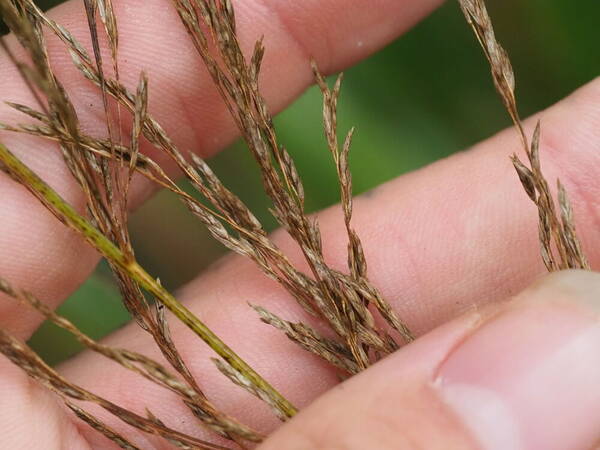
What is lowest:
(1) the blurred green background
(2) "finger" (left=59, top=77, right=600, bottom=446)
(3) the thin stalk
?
(2) "finger" (left=59, top=77, right=600, bottom=446)

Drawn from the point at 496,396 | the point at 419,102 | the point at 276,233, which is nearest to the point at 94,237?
the point at 496,396

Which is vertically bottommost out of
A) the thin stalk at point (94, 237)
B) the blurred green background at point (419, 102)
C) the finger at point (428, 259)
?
the finger at point (428, 259)

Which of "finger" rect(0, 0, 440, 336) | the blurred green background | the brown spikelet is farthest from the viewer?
the blurred green background

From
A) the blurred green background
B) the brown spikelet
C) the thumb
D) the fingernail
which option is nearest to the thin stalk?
the thumb

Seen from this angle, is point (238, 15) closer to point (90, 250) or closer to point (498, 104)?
point (90, 250)

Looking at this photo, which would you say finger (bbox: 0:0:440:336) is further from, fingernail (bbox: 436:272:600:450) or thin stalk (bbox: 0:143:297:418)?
fingernail (bbox: 436:272:600:450)

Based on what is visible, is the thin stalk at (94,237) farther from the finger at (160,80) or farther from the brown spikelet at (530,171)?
the brown spikelet at (530,171)

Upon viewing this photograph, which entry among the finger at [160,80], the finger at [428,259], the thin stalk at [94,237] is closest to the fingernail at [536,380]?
the thin stalk at [94,237]
